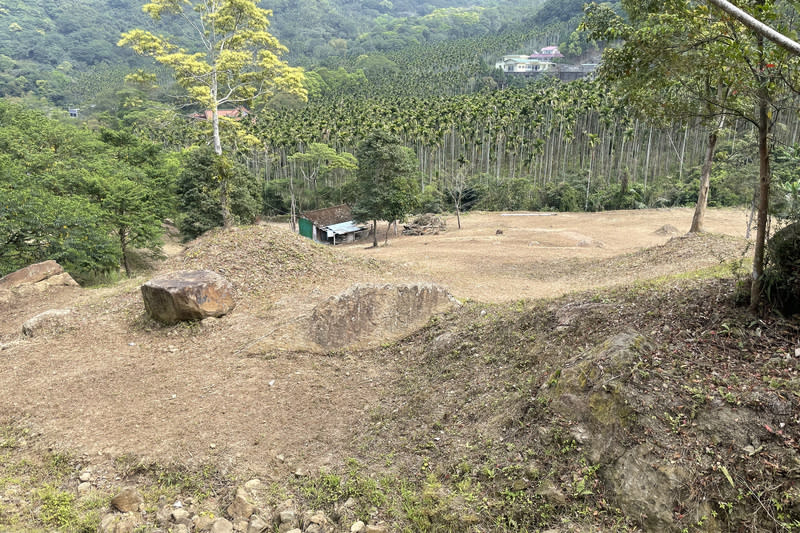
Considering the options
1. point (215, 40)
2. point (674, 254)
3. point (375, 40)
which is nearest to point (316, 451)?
point (674, 254)

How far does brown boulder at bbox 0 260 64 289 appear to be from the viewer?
514 inches

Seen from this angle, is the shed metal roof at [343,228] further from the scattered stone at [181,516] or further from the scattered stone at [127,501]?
the scattered stone at [181,516]

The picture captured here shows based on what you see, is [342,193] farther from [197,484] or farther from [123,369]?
[197,484]

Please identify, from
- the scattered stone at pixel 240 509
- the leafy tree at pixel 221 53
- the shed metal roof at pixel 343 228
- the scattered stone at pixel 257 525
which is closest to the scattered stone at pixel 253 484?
the scattered stone at pixel 240 509

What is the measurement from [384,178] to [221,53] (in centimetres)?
1427

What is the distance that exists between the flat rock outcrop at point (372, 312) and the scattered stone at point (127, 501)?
415cm

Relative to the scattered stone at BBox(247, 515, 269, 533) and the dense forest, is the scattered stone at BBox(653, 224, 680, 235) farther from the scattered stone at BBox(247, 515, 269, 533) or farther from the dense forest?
the scattered stone at BBox(247, 515, 269, 533)

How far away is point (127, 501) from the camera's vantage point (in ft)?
17.5

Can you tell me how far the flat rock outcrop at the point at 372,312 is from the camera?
9266 mm

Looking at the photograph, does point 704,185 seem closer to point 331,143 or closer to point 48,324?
point 48,324

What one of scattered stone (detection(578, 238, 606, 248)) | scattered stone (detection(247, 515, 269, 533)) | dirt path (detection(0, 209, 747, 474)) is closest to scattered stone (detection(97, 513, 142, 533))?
dirt path (detection(0, 209, 747, 474))

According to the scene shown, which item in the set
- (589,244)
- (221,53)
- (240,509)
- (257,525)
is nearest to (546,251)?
(589,244)

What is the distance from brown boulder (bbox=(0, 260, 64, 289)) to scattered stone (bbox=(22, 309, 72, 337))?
346cm

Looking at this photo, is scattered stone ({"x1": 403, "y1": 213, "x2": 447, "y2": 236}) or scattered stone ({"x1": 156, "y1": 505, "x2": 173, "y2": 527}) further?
scattered stone ({"x1": 403, "y1": 213, "x2": 447, "y2": 236})
